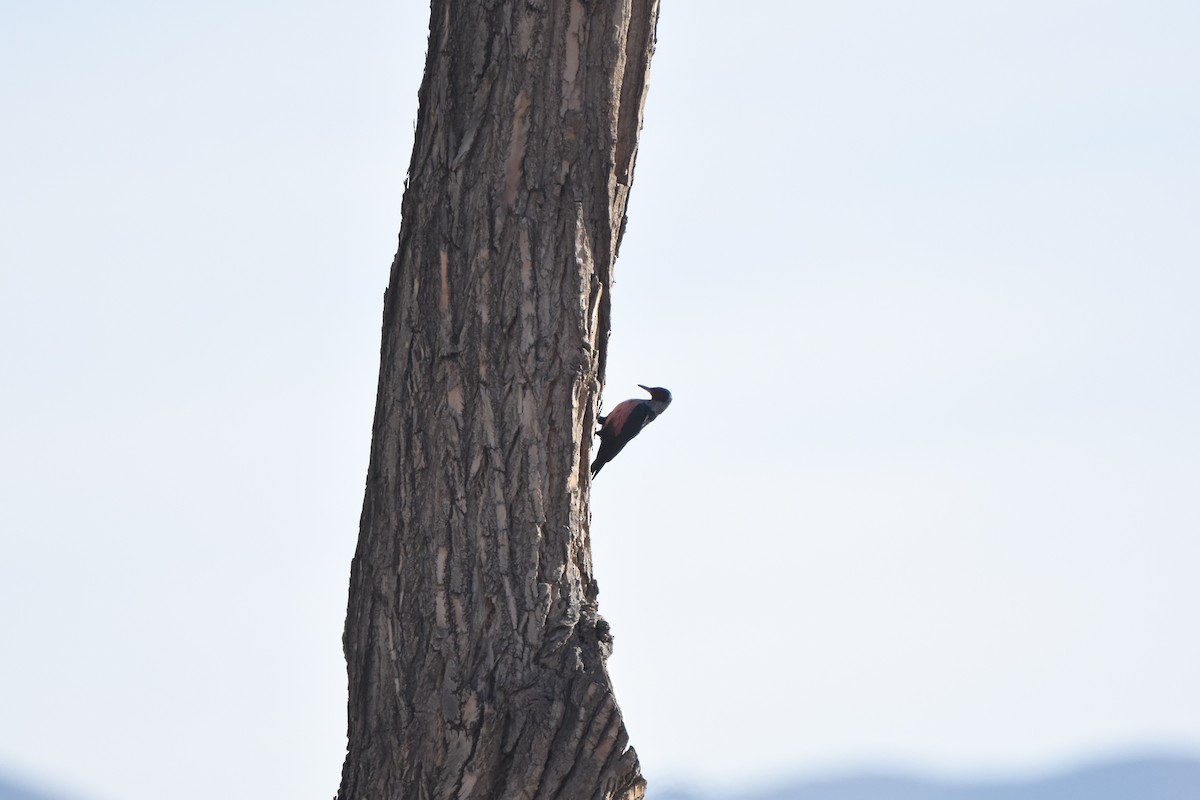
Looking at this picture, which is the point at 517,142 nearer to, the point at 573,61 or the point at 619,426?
the point at 573,61

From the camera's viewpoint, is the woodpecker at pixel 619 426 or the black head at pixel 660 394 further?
the black head at pixel 660 394

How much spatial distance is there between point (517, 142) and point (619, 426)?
2197 mm

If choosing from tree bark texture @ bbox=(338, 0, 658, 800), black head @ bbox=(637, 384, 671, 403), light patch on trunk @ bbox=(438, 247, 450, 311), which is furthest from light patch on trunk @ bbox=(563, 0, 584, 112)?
black head @ bbox=(637, 384, 671, 403)

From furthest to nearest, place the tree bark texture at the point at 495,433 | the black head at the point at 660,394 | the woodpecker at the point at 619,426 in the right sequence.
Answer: the black head at the point at 660,394 → the woodpecker at the point at 619,426 → the tree bark texture at the point at 495,433

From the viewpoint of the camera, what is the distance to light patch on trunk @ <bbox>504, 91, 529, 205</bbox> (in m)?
3.78

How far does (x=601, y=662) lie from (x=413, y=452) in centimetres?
68

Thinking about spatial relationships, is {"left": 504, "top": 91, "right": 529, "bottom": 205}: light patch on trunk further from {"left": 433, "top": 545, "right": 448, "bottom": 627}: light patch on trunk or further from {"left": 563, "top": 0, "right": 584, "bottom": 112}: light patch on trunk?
{"left": 433, "top": 545, "right": 448, "bottom": 627}: light patch on trunk

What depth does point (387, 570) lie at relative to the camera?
12.1 feet

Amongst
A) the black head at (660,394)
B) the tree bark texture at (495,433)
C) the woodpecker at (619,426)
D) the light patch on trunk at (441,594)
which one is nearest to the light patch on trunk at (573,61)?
the tree bark texture at (495,433)

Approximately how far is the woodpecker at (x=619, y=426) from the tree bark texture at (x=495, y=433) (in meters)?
1.74

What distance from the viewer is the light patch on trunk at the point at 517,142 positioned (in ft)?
12.4

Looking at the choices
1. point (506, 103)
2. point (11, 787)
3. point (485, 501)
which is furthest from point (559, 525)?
point (11, 787)

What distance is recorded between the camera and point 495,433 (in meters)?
3.69

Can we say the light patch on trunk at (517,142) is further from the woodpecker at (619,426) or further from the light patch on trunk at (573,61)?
the woodpecker at (619,426)
